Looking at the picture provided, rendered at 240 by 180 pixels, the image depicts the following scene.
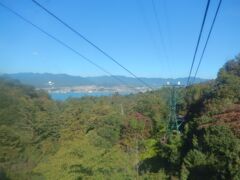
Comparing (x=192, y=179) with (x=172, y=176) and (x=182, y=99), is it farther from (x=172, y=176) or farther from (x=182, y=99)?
(x=182, y=99)

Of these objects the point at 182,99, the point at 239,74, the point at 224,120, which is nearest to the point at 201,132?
the point at 224,120

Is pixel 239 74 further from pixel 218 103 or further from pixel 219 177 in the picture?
pixel 219 177

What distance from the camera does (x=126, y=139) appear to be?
1517 inches

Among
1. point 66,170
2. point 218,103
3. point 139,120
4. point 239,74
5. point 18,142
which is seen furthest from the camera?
point 139,120

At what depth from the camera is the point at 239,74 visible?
37875 millimetres

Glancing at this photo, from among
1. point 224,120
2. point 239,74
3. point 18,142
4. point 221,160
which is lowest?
point 18,142

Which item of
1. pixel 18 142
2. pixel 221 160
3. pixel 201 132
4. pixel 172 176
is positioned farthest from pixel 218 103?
pixel 18 142

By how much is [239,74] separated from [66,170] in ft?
82.1

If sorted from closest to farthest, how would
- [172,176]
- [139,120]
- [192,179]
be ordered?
[192,179] < [172,176] < [139,120]

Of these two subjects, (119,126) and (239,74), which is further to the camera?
(119,126)

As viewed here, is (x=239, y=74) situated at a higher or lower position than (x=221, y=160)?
higher

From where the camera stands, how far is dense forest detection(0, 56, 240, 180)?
60.1 ft

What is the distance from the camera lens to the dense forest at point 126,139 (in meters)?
18.3

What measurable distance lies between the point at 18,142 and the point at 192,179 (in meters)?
18.5
